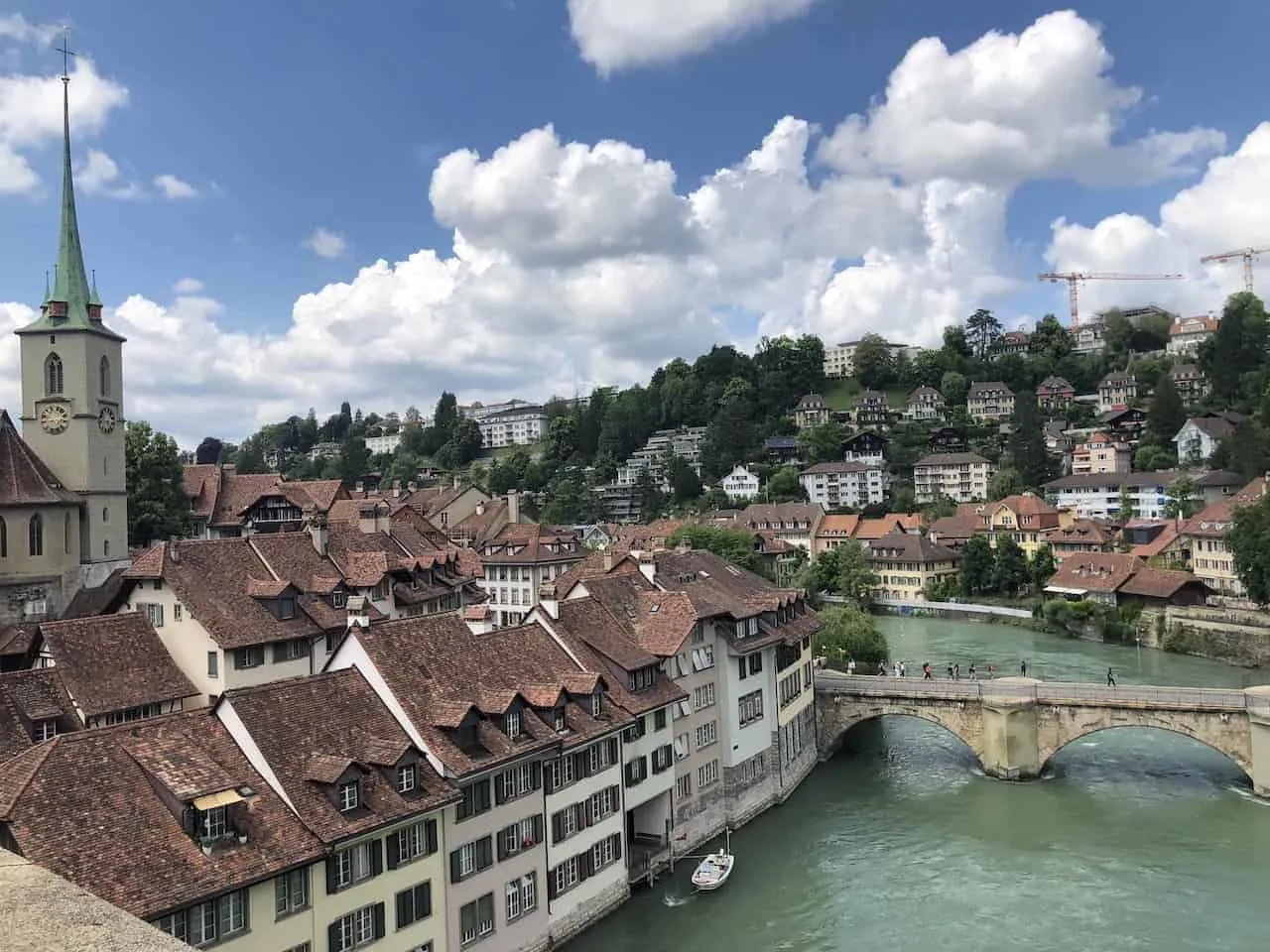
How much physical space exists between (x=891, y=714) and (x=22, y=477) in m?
37.0

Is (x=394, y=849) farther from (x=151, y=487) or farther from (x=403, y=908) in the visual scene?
(x=151, y=487)

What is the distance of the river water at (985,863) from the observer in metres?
29.2

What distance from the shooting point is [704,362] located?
18275cm

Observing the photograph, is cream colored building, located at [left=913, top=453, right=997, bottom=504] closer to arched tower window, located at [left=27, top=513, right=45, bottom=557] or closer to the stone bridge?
the stone bridge

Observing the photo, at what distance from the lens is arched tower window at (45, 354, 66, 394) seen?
42000 mm

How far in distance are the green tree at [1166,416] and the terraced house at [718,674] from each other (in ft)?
331

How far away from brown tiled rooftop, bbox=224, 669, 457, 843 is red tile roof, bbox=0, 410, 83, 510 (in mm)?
20748

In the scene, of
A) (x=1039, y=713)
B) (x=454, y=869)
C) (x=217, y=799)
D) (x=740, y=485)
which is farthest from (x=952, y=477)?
(x=217, y=799)

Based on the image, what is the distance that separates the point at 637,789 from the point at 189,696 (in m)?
14.0

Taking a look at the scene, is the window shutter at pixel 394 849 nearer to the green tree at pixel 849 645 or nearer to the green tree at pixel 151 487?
the green tree at pixel 849 645

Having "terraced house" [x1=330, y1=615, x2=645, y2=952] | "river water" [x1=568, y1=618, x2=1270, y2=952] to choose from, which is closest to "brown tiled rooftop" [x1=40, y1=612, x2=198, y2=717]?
"terraced house" [x1=330, y1=615, x2=645, y2=952]

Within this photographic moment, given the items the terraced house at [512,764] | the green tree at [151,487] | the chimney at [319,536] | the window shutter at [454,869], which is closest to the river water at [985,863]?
the terraced house at [512,764]

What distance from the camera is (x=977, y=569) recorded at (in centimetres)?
9394

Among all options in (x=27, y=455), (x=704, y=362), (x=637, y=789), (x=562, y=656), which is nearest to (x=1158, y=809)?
(x=637, y=789)
